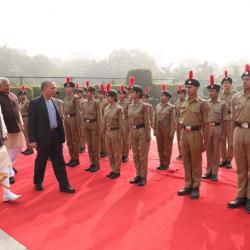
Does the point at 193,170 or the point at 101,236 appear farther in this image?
the point at 193,170

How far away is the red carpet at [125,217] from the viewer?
340 cm

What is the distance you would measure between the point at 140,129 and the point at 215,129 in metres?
1.34

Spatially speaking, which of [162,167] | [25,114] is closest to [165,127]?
[162,167]

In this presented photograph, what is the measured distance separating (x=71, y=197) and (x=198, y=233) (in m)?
2.08

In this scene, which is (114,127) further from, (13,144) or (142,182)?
(13,144)

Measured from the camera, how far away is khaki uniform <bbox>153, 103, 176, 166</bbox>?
257 inches

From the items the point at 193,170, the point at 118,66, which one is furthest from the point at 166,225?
the point at 118,66

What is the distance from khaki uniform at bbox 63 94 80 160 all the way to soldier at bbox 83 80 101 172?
219 millimetres

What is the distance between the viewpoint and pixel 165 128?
6570mm

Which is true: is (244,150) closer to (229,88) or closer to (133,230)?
(133,230)

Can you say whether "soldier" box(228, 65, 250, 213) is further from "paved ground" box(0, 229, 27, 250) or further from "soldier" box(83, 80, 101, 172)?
"soldier" box(83, 80, 101, 172)

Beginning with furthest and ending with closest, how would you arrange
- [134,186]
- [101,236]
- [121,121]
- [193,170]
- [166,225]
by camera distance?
1. [121,121]
2. [134,186]
3. [193,170]
4. [166,225]
5. [101,236]

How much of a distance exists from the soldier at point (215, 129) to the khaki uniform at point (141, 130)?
3.73 feet

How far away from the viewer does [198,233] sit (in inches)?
140
